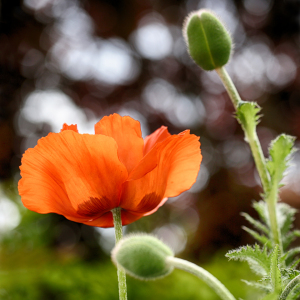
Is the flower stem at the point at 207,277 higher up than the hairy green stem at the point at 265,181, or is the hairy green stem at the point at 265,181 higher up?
the hairy green stem at the point at 265,181

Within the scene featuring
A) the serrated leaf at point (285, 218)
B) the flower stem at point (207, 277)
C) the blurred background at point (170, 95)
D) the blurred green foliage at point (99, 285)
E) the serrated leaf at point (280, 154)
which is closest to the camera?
the flower stem at point (207, 277)

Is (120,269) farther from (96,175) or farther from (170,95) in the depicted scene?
(170,95)

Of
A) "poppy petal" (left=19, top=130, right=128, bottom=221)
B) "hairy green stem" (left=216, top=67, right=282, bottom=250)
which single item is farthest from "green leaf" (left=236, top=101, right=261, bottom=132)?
"poppy petal" (left=19, top=130, right=128, bottom=221)

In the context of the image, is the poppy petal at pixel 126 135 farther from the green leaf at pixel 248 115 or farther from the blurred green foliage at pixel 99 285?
the blurred green foliage at pixel 99 285

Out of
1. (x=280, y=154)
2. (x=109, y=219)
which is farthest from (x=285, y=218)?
(x=109, y=219)

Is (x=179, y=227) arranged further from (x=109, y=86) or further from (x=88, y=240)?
(x=109, y=86)

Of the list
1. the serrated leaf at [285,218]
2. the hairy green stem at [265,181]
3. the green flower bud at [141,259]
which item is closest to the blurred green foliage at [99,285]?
the serrated leaf at [285,218]

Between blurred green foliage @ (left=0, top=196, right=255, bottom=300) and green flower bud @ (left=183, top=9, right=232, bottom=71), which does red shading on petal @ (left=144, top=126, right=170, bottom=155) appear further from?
blurred green foliage @ (left=0, top=196, right=255, bottom=300)
